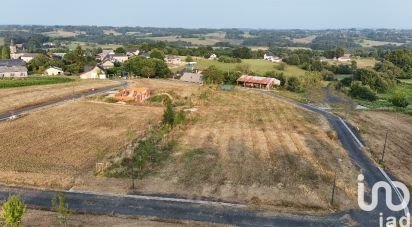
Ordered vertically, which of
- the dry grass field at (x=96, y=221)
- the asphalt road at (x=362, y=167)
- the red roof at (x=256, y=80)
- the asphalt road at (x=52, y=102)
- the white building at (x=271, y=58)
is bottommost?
the dry grass field at (x=96, y=221)

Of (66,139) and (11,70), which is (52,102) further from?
(11,70)

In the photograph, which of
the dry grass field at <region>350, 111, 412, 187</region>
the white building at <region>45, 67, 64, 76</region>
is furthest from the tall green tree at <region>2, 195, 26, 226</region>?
the white building at <region>45, 67, 64, 76</region>

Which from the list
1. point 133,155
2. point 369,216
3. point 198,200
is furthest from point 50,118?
point 369,216

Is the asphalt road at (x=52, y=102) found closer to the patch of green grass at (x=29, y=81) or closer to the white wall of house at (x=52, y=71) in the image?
the patch of green grass at (x=29, y=81)

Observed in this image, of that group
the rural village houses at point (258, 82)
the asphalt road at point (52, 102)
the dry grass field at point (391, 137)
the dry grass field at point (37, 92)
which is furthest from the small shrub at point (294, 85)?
the dry grass field at point (37, 92)

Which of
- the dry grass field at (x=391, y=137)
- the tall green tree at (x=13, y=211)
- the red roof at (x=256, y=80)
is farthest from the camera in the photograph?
the red roof at (x=256, y=80)

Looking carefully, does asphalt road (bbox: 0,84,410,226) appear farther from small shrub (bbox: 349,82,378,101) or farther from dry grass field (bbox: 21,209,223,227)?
small shrub (bbox: 349,82,378,101)

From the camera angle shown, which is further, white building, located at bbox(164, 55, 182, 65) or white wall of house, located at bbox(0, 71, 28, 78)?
white building, located at bbox(164, 55, 182, 65)

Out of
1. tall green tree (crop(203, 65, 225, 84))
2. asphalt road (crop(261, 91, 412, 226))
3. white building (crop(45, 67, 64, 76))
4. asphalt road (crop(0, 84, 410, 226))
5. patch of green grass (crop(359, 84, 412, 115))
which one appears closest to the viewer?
asphalt road (crop(0, 84, 410, 226))
